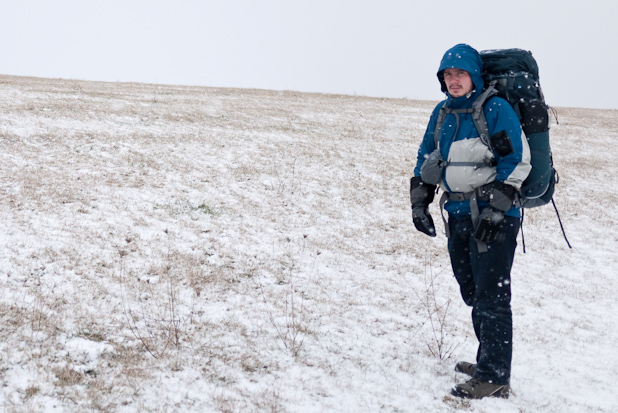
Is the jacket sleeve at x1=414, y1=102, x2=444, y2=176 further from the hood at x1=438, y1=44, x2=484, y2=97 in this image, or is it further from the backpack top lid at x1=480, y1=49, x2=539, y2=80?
the backpack top lid at x1=480, y1=49, x2=539, y2=80

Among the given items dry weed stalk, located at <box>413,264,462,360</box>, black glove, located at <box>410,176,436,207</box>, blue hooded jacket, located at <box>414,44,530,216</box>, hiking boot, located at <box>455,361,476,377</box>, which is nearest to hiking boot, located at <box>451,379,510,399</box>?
hiking boot, located at <box>455,361,476,377</box>

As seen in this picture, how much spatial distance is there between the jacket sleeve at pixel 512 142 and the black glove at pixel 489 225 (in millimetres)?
266

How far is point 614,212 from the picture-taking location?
39.2ft

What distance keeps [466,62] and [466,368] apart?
9.17ft

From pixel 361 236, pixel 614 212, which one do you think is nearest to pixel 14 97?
pixel 361 236

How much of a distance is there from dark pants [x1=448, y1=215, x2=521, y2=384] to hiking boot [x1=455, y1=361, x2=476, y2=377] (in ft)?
1.02

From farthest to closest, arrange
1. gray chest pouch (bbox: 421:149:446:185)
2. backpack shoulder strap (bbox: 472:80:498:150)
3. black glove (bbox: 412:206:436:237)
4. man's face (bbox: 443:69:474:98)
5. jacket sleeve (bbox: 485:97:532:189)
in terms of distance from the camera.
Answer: black glove (bbox: 412:206:436:237) < gray chest pouch (bbox: 421:149:446:185) < man's face (bbox: 443:69:474:98) < backpack shoulder strap (bbox: 472:80:498:150) < jacket sleeve (bbox: 485:97:532:189)

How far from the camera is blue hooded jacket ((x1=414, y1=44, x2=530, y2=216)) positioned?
362 cm

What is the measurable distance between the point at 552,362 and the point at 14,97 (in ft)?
59.7

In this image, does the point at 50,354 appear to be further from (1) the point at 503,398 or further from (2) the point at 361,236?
(2) the point at 361,236

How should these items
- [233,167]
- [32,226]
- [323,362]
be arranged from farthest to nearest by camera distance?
[233,167] → [32,226] → [323,362]

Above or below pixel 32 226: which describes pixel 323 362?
below

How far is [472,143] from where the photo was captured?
3771 millimetres

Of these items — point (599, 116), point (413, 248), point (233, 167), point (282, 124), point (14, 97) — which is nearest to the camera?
point (413, 248)
